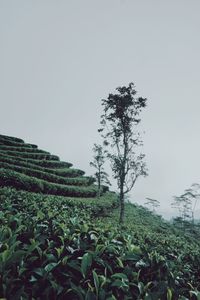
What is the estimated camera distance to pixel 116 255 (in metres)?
3.48

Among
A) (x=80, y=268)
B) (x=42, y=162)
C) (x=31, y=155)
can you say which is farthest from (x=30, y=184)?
(x=80, y=268)

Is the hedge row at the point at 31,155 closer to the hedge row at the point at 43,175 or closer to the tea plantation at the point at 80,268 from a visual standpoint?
the hedge row at the point at 43,175

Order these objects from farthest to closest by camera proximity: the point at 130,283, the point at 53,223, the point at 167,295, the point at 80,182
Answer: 1. the point at 80,182
2. the point at 53,223
3. the point at 130,283
4. the point at 167,295

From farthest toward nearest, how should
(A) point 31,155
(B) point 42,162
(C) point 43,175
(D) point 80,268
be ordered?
(A) point 31,155 < (B) point 42,162 < (C) point 43,175 < (D) point 80,268

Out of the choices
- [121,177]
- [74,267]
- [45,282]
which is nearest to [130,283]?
[74,267]

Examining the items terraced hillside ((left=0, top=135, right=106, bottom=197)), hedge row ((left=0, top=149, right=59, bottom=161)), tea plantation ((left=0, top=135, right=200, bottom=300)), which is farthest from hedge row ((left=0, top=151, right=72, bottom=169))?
tea plantation ((left=0, top=135, right=200, bottom=300))

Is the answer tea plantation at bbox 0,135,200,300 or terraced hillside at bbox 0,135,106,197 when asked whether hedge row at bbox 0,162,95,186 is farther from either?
tea plantation at bbox 0,135,200,300

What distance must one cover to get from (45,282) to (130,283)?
0.90 metres

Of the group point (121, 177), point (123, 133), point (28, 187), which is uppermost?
point (123, 133)

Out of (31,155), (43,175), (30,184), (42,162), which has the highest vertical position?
(31,155)

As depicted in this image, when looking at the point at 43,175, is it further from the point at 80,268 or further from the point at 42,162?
the point at 80,268

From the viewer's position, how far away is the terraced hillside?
23.6 metres

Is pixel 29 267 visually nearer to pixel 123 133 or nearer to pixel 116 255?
pixel 116 255

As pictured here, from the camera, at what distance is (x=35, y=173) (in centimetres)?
2805
